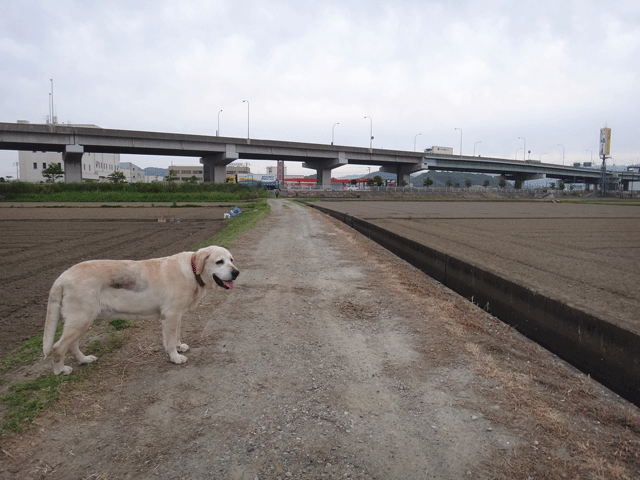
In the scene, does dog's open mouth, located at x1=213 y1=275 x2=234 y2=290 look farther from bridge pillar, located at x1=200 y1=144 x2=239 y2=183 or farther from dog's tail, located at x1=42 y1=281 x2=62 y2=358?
bridge pillar, located at x1=200 y1=144 x2=239 y2=183

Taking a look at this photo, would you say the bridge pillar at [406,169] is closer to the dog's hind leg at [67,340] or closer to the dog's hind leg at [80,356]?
the dog's hind leg at [80,356]

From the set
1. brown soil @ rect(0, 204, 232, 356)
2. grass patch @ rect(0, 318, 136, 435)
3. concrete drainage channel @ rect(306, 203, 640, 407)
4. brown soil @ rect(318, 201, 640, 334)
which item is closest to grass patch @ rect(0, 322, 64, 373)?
grass patch @ rect(0, 318, 136, 435)

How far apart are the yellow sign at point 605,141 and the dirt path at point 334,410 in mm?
141779

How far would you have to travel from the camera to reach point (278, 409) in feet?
11.3

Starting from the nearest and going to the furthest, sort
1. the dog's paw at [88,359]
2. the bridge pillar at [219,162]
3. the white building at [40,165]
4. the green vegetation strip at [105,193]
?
the dog's paw at [88,359] → the green vegetation strip at [105,193] → the bridge pillar at [219,162] → the white building at [40,165]

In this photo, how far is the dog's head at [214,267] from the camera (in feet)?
14.0

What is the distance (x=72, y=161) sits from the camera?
61.1 metres

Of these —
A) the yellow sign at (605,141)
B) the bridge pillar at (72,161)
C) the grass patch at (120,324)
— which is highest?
the yellow sign at (605,141)

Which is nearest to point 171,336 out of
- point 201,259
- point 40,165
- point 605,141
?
point 201,259

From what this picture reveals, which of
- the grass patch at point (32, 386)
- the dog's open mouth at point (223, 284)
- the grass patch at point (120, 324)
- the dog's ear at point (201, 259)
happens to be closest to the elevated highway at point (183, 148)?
the grass patch at point (120, 324)

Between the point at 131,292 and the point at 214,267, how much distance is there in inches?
33.8

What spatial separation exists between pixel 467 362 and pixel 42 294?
7.38 metres

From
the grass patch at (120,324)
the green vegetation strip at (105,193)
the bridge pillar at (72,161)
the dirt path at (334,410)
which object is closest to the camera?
the dirt path at (334,410)

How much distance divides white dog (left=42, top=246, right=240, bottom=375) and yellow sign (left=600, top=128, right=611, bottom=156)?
472 feet
